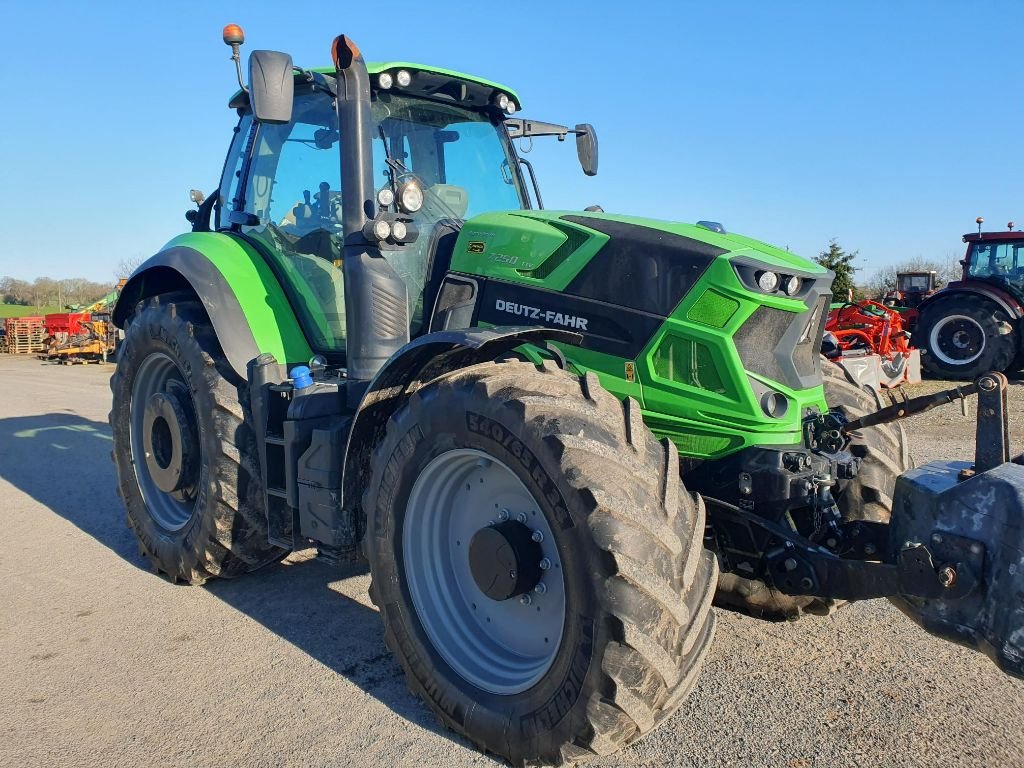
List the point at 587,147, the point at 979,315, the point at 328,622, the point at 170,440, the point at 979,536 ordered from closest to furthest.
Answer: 1. the point at 979,536
2. the point at 328,622
3. the point at 170,440
4. the point at 587,147
5. the point at 979,315

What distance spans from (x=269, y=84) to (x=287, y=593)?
2.55 m

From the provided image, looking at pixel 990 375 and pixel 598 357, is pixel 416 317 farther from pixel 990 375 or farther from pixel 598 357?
pixel 990 375

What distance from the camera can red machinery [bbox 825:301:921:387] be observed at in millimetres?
11719

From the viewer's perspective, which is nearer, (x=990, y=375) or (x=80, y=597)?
(x=990, y=375)

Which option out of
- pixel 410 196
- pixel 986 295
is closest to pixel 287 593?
pixel 410 196

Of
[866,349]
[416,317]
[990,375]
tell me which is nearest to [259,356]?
[416,317]

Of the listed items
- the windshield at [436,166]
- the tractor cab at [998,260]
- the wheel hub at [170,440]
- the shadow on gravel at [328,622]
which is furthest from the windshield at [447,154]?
the tractor cab at [998,260]

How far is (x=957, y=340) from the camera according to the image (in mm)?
13984

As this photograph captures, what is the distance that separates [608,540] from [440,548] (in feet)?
A: 3.33

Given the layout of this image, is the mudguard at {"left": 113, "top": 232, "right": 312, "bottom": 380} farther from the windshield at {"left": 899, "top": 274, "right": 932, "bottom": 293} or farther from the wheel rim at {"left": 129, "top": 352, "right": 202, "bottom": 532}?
the windshield at {"left": 899, "top": 274, "right": 932, "bottom": 293}

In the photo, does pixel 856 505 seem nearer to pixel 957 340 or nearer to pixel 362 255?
pixel 362 255

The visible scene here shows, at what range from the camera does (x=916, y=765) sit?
268 centimetres

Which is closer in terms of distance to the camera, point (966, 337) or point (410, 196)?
point (410, 196)

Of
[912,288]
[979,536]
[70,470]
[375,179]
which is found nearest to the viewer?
[979,536]
